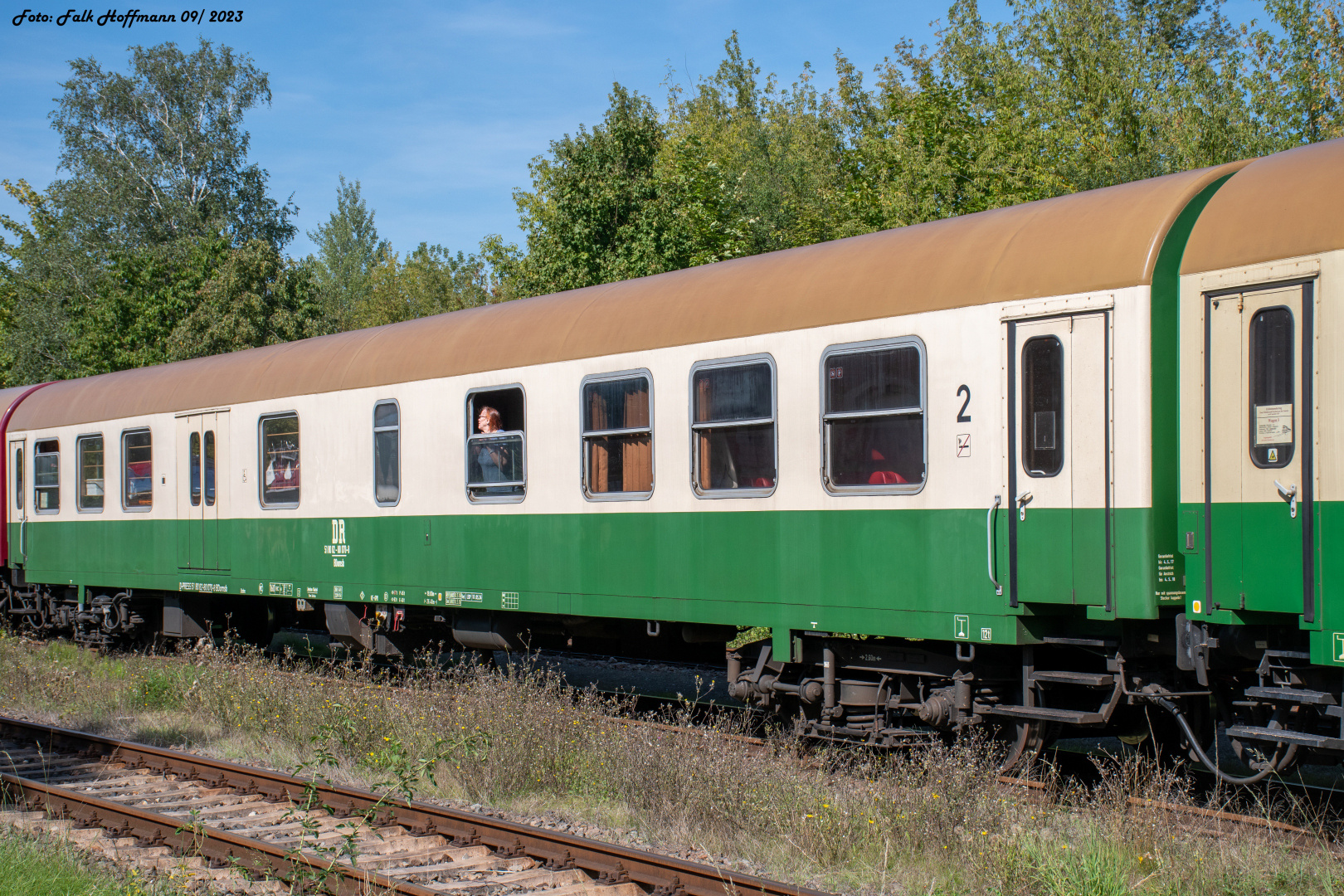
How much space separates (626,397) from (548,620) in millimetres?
2371

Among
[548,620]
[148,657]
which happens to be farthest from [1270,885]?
[148,657]

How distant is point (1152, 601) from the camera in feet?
20.4

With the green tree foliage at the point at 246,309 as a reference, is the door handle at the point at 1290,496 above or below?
below

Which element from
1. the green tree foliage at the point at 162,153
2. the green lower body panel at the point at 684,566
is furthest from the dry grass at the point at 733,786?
the green tree foliage at the point at 162,153

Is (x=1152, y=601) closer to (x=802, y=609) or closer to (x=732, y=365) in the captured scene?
(x=802, y=609)

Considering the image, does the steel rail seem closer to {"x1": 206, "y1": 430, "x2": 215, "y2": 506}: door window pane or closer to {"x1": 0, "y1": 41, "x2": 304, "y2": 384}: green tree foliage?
{"x1": 206, "y1": 430, "x2": 215, "y2": 506}: door window pane

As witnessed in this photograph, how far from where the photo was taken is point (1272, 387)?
19.4ft

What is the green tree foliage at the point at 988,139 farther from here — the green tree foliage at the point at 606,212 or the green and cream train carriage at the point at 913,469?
the green and cream train carriage at the point at 913,469

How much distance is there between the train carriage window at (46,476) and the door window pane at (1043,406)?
525 inches

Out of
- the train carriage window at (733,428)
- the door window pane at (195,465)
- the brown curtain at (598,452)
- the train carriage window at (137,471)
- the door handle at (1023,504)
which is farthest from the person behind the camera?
the train carriage window at (137,471)

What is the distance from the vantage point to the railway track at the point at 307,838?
574 cm

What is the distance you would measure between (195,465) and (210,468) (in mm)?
315

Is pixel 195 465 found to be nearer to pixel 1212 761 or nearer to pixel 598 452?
pixel 598 452

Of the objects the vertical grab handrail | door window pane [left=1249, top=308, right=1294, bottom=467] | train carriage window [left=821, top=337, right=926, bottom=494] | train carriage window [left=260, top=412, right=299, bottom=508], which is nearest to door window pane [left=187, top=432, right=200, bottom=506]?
train carriage window [left=260, top=412, right=299, bottom=508]
